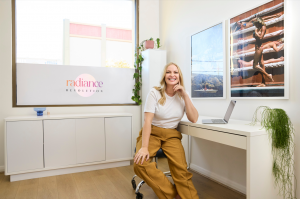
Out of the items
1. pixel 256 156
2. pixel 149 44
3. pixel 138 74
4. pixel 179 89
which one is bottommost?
pixel 256 156

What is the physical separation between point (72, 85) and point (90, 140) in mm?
897

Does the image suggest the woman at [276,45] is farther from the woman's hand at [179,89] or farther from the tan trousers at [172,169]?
the tan trousers at [172,169]

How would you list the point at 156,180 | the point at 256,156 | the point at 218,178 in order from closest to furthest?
the point at 256,156 < the point at 156,180 < the point at 218,178

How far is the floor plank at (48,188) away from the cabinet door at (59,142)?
17 centimetres

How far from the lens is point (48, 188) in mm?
2330

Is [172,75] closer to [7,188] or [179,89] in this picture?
[179,89]

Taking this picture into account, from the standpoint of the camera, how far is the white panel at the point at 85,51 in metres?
3.29

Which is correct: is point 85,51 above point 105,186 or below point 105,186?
above

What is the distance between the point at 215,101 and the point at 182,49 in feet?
3.43

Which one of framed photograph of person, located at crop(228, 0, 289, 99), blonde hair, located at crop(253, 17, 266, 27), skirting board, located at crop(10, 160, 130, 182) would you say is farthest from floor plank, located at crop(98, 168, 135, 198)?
blonde hair, located at crop(253, 17, 266, 27)

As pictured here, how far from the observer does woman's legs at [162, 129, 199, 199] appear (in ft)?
5.77

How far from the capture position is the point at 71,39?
331cm

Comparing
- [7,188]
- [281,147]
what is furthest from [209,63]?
[7,188]

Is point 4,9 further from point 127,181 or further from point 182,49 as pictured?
point 127,181
